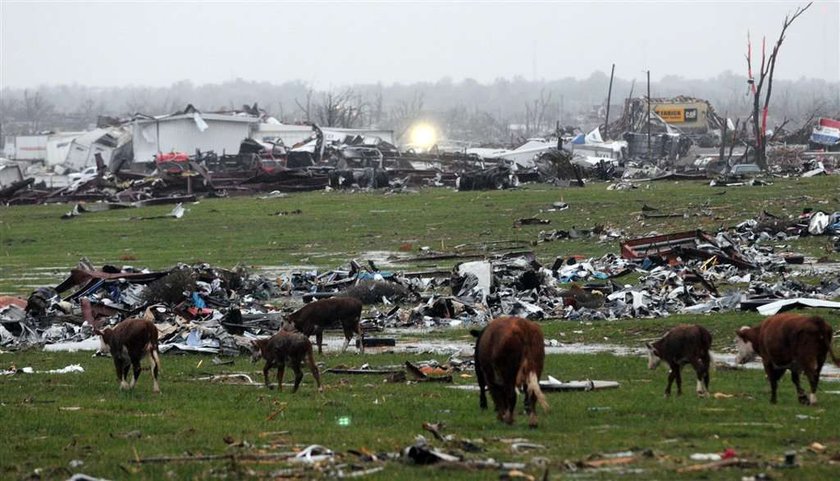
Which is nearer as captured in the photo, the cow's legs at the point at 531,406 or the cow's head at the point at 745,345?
the cow's legs at the point at 531,406

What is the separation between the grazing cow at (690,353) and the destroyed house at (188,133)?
80.8 m

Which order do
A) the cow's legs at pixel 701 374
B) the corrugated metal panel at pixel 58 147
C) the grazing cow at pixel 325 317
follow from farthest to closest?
the corrugated metal panel at pixel 58 147
the grazing cow at pixel 325 317
the cow's legs at pixel 701 374

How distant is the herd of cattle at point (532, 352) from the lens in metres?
12.5

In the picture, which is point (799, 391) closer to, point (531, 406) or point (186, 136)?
point (531, 406)

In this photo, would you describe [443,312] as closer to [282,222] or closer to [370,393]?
[370,393]

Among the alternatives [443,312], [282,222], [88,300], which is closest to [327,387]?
[443,312]

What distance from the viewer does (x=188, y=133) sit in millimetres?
95188

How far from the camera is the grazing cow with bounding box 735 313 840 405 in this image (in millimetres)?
13445

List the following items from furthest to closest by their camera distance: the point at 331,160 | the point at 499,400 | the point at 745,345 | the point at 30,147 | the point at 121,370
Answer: the point at 30,147 < the point at 331,160 < the point at 121,370 < the point at 745,345 < the point at 499,400

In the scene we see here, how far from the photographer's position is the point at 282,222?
52094mm

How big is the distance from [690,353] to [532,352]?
3041 mm

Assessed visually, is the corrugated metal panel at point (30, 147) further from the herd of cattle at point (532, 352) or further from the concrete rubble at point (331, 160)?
the herd of cattle at point (532, 352)

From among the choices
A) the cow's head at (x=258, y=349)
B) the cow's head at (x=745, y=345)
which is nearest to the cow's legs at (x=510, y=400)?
the cow's head at (x=745, y=345)

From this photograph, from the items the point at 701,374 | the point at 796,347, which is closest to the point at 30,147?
the point at 701,374
